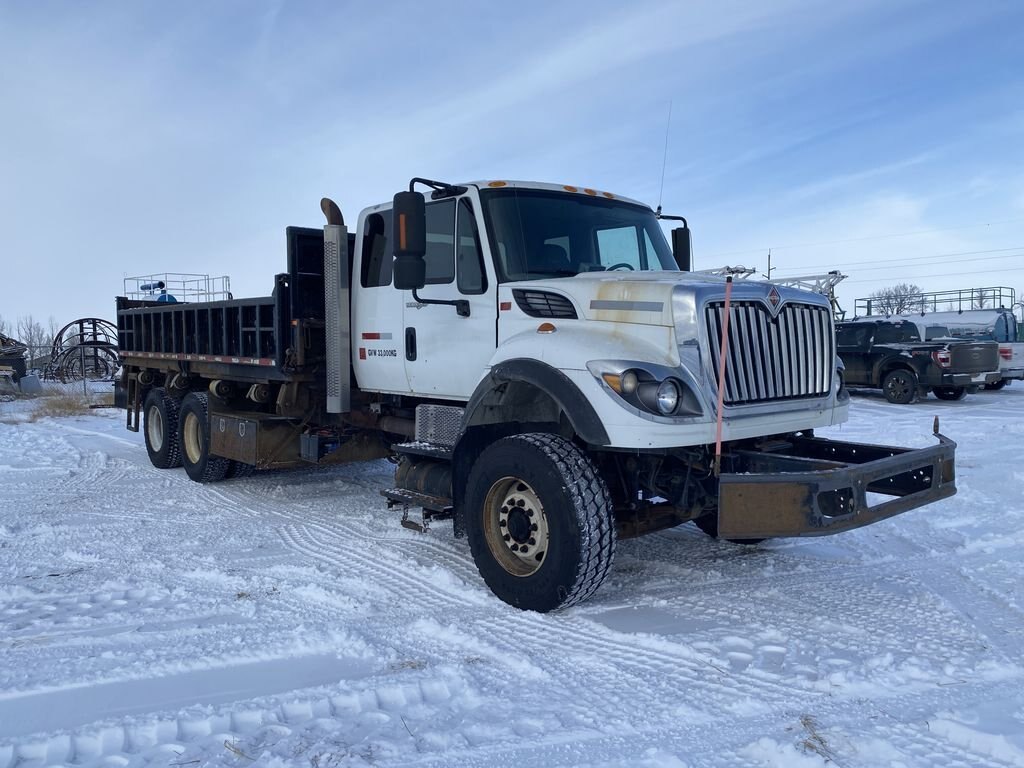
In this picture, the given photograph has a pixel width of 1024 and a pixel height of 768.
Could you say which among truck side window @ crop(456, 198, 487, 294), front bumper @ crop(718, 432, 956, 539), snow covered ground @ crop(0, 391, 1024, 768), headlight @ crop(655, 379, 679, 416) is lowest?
snow covered ground @ crop(0, 391, 1024, 768)

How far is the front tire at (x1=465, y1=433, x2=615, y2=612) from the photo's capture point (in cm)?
426

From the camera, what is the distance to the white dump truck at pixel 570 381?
13.8 ft

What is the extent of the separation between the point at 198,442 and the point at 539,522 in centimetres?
579

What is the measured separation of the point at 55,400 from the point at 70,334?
8.25 m

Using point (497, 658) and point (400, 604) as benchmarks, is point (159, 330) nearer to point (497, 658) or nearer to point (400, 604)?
point (400, 604)

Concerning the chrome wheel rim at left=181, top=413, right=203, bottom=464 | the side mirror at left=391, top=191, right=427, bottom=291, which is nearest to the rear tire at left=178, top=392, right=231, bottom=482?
the chrome wheel rim at left=181, top=413, right=203, bottom=464

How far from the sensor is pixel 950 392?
1805cm

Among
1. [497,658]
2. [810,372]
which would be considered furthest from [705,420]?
[497,658]

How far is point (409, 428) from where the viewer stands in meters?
6.45

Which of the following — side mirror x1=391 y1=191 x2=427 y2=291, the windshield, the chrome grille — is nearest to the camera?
the chrome grille

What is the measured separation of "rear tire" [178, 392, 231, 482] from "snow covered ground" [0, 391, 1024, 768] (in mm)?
1821

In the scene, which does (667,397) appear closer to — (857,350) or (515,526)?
(515,526)

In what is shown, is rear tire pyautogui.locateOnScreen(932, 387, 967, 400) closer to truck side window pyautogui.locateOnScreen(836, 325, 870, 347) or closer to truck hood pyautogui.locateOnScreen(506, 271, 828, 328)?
truck side window pyautogui.locateOnScreen(836, 325, 870, 347)

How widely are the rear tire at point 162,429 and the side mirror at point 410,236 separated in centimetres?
602
